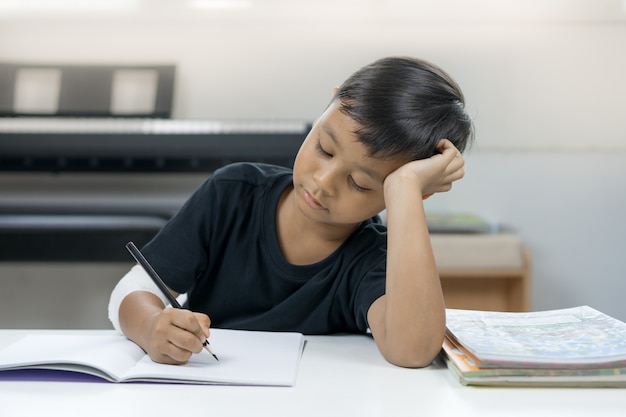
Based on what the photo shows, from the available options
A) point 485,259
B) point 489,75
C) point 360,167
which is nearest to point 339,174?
point 360,167

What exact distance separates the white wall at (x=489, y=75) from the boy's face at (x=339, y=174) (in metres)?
1.50

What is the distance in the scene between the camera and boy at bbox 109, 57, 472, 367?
81cm

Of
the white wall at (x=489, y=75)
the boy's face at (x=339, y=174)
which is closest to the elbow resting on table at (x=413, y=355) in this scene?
the boy's face at (x=339, y=174)

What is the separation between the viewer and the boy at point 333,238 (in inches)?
32.0

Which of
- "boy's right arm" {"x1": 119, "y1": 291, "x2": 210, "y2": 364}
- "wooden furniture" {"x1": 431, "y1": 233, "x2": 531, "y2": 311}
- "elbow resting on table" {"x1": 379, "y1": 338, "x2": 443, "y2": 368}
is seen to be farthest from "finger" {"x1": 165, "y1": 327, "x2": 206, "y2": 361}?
"wooden furniture" {"x1": 431, "y1": 233, "x2": 531, "y2": 311}

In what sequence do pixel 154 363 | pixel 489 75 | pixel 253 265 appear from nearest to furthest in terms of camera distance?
pixel 154 363 < pixel 253 265 < pixel 489 75

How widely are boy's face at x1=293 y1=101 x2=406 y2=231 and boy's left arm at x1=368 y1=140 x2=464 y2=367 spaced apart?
1.1 inches

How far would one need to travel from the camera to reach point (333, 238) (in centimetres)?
106

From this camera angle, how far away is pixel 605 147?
2.50 meters

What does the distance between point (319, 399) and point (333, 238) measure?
473mm

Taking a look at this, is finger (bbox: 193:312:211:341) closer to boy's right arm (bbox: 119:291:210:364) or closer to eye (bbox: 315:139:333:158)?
boy's right arm (bbox: 119:291:210:364)

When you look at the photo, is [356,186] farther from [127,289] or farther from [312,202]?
[127,289]

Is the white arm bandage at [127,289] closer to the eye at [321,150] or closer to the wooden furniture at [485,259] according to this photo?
the eye at [321,150]

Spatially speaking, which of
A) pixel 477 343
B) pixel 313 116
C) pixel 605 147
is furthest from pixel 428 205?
pixel 477 343
